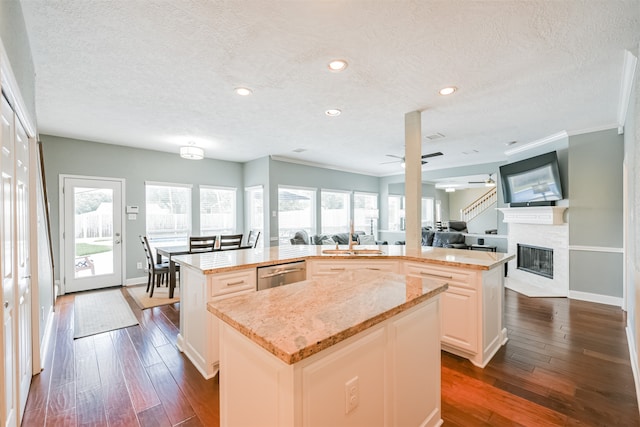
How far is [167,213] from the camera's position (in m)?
5.89

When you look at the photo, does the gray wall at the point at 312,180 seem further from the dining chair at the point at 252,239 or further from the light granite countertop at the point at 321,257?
Answer: the light granite countertop at the point at 321,257

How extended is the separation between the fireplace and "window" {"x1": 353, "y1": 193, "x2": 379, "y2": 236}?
12.3ft

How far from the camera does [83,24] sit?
196cm

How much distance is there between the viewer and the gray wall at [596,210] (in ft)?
13.2

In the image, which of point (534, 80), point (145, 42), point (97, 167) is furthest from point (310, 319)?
point (97, 167)

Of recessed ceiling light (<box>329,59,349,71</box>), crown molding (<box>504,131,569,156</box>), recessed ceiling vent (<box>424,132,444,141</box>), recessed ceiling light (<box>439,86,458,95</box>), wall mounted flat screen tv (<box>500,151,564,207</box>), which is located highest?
recessed ceiling light (<box>329,59,349,71</box>)

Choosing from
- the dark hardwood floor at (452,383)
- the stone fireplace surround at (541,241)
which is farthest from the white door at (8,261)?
the stone fireplace surround at (541,241)

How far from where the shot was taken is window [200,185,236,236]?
20.9ft

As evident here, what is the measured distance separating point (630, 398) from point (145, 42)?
4.46 metres

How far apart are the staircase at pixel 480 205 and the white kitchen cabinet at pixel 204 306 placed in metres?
10.0

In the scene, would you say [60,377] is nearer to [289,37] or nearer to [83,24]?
[83,24]

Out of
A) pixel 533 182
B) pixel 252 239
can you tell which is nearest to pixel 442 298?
pixel 533 182

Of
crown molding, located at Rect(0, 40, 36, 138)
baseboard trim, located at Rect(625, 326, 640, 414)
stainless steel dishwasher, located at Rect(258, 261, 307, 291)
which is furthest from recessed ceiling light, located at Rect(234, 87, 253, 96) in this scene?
baseboard trim, located at Rect(625, 326, 640, 414)

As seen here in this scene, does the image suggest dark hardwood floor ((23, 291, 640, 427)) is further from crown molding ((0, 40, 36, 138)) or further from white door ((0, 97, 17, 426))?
crown molding ((0, 40, 36, 138))
